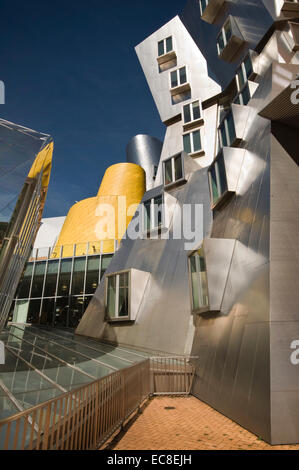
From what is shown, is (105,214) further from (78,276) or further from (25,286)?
(25,286)

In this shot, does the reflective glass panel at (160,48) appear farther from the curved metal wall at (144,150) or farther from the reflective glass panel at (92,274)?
the curved metal wall at (144,150)

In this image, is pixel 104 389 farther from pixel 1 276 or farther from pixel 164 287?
pixel 164 287

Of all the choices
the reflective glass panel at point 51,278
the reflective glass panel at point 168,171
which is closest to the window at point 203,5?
the reflective glass panel at point 168,171

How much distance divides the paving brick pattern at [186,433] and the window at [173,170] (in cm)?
1356

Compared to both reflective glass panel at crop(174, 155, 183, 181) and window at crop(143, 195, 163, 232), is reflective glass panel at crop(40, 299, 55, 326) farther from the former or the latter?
reflective glass panel at crop(174, 155, 183, 181)

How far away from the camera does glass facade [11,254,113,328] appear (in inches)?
1180

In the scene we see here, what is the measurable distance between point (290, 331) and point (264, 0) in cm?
1630

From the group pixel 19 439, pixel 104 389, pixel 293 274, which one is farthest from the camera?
pixel 293 274

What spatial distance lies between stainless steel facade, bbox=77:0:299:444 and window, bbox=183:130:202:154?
31 cm

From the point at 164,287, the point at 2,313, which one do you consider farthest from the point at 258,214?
the point at 2,313

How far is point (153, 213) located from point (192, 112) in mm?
9961

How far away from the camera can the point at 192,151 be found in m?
22.8

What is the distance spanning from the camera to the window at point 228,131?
14125 mm
